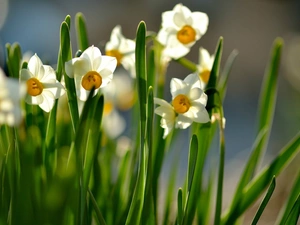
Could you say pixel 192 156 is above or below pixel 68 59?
below

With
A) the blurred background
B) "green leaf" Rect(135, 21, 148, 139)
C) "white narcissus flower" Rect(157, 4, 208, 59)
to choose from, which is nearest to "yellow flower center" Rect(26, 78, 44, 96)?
"green leaf" Rect(135, 21, 148, 139)

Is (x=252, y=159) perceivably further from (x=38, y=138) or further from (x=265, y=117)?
(x=38, y=138)

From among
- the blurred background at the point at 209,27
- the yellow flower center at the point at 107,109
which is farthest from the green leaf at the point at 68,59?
the blurred background at the point at 209,27

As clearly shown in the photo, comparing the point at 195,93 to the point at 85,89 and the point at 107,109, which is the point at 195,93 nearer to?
the point at 85,89

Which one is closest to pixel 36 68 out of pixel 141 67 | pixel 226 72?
pixel 141 67

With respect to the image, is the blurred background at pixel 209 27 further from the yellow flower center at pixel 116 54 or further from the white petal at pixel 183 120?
the white petal at pixel 183 120

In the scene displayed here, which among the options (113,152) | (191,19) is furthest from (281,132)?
(191,19)
